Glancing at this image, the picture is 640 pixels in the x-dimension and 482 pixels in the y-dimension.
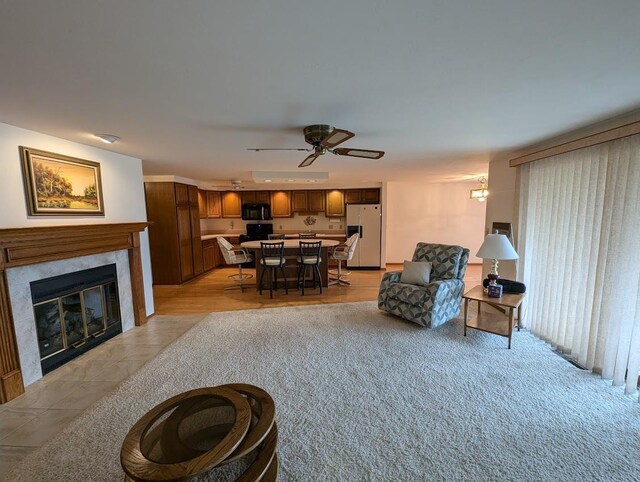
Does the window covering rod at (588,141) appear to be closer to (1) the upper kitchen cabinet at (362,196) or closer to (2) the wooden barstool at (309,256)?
(2) the wooden barstool at (309,256)

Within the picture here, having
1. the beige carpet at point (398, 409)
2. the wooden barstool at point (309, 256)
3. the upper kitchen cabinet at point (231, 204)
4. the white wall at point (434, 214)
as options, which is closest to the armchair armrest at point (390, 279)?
the beige carpet at point (398, 409)

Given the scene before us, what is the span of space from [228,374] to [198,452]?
1.26 meters

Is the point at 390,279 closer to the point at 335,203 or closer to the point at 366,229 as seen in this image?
the point at 366,229

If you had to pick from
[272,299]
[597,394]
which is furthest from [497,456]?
[272,299]

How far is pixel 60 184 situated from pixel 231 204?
16.0 feet

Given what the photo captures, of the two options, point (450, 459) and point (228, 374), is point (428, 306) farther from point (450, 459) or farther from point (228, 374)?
point (228, 374)

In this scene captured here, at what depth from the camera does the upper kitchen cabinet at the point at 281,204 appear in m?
7.55

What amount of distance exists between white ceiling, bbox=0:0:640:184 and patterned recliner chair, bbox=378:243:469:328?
71.5 inches

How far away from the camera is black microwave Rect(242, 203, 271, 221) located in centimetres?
750

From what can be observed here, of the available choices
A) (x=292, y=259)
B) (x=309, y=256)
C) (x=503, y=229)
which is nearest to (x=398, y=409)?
(x=503, y=229)

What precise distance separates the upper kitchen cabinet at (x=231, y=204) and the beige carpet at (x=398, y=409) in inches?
192

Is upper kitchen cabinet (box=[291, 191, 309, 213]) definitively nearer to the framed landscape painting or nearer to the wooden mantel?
the wooden mantel

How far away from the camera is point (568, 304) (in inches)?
111

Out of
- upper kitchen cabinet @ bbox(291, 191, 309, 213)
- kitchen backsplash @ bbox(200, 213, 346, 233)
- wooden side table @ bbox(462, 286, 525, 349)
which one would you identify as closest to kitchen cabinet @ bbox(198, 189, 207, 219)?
kitchen backsplash @ bbox(200, 213, 346, 233)
